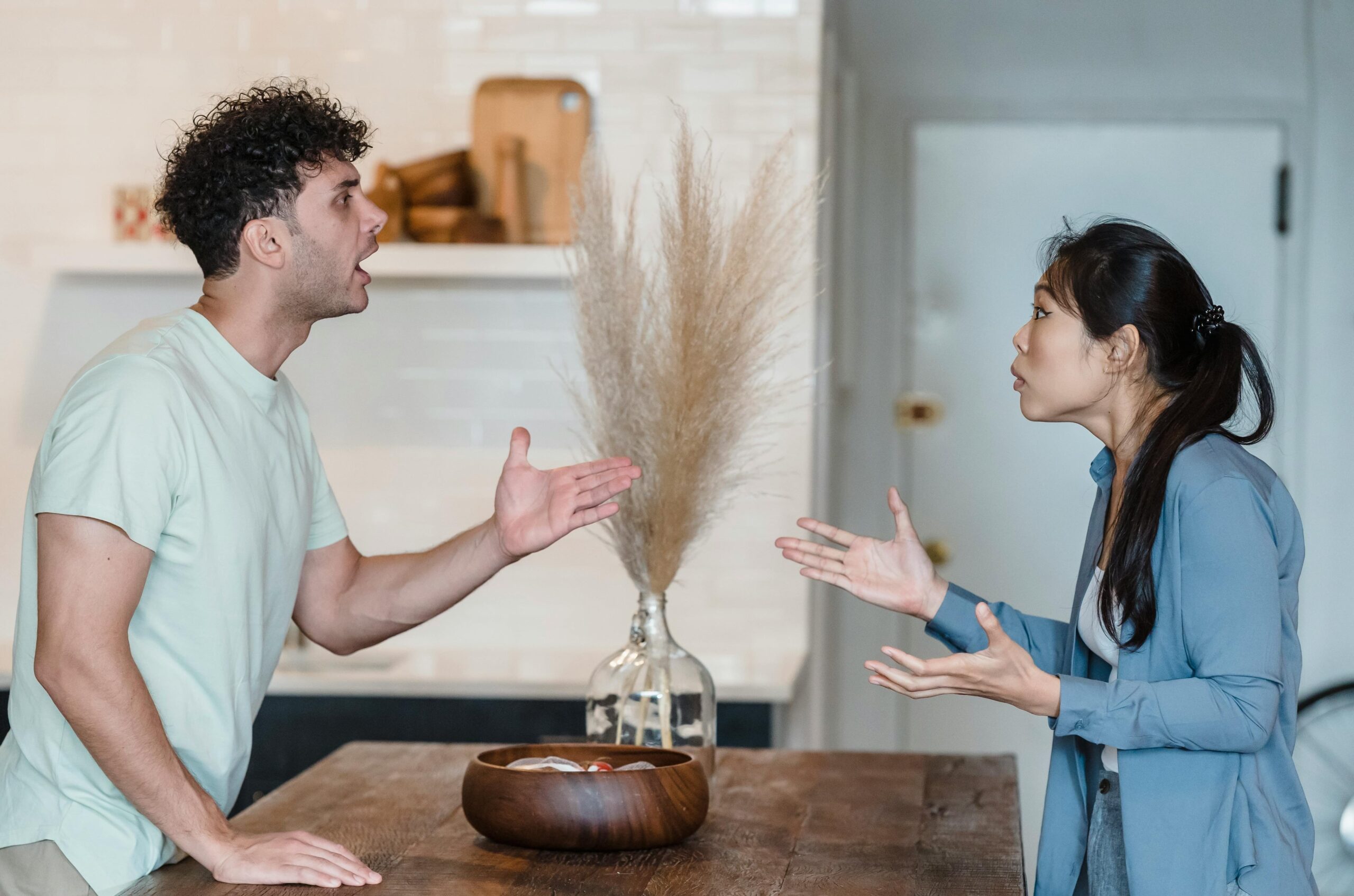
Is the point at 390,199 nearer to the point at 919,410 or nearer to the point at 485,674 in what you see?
the point at 485,674

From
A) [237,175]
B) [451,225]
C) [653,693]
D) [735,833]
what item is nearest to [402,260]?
[451,225]

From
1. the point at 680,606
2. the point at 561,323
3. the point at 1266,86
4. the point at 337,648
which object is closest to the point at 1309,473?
the point at 1266,86

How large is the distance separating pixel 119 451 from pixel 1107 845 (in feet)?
4.19

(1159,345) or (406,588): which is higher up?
(1159,345)

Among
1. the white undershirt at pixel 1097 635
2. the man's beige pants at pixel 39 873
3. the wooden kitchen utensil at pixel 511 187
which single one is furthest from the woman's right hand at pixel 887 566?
the wooden kitchen utensil at pixel 511 187

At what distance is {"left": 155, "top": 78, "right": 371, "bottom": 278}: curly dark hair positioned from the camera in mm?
1780

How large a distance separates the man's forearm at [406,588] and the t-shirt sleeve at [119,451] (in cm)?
50

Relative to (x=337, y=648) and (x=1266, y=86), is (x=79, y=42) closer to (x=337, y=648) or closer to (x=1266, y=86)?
(x=337, y=648)

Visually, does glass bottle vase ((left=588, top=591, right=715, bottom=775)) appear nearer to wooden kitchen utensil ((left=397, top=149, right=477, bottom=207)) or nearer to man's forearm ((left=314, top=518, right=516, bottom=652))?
man's forearm ((left=314, top=518, right=516, bottom=652))

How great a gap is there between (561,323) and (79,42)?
4.43 feet

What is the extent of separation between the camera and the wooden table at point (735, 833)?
1538 millimetres

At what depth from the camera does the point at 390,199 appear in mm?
3172

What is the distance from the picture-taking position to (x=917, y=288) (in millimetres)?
4230

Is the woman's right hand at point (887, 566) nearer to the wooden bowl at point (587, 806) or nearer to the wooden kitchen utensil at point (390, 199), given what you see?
the wooden bowl at point (587, 806)
